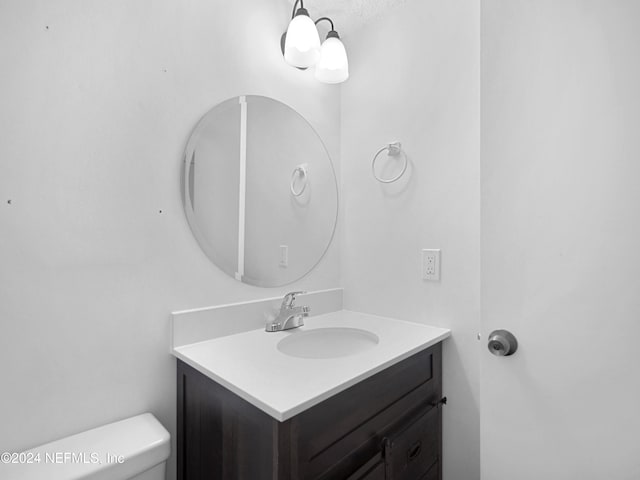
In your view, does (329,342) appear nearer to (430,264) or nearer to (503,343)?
(430,264)

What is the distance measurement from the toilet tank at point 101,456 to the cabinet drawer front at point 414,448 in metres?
0.68

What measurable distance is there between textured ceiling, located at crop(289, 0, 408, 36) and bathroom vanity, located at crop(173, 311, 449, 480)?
1.47 meters

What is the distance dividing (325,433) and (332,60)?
142 centimetres

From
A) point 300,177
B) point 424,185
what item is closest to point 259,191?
point 300,177

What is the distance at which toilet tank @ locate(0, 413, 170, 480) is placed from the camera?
768 millimetres

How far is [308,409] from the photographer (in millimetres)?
810

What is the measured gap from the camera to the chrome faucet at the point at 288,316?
52.2 inches

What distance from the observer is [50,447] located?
87 cm

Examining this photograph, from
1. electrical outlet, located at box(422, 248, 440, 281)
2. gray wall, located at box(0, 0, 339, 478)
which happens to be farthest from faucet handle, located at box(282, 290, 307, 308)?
electrical outlet, located at box(422, 248, 440, 281)

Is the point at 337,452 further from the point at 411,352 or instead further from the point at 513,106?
the point at 513,106

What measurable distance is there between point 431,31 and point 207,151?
1079 millimetres

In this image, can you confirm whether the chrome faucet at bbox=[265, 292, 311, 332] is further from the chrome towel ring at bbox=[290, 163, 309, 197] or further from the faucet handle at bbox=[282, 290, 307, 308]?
the chrome towel ring at bbox=[290, 163, 309, 197]

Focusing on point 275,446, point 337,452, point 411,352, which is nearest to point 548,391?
point 411,352

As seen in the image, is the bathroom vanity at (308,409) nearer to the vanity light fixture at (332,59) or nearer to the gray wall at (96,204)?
the gray wall at (96,204)
